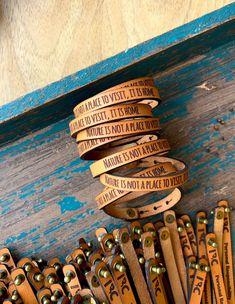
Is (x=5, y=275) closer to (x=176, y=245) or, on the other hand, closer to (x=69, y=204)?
(x=69, y=204)

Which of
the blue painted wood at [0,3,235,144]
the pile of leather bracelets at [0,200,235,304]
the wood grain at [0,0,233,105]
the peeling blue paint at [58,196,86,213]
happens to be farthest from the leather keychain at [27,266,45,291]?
the wood grain at [0,0,233,105]

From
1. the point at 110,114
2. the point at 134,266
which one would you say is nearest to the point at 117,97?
the point at 110,114

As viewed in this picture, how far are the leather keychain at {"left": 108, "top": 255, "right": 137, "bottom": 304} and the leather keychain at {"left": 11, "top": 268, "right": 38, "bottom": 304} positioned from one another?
0.13 m

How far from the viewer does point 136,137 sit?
74 cm

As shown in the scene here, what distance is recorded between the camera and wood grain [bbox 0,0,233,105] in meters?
0.91

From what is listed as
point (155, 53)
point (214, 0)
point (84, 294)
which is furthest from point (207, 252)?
point (214, 0)

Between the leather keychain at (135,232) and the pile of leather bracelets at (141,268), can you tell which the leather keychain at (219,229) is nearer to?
the pile of leather bracelets at (141,268)

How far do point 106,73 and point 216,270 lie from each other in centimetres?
35

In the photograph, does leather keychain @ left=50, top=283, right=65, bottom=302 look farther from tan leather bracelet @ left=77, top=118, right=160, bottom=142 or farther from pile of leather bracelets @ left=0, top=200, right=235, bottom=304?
tan leather bracelet @ left=77, top=118, right=160, bottom=142

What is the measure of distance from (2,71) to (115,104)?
0.34m

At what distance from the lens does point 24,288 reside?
71cm

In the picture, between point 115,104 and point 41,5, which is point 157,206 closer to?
point 115,104

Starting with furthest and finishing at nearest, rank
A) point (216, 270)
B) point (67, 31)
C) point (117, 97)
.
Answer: point (67, 31), point (216, 270), point (117, 97)

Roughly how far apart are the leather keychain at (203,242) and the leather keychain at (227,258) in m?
0.03
